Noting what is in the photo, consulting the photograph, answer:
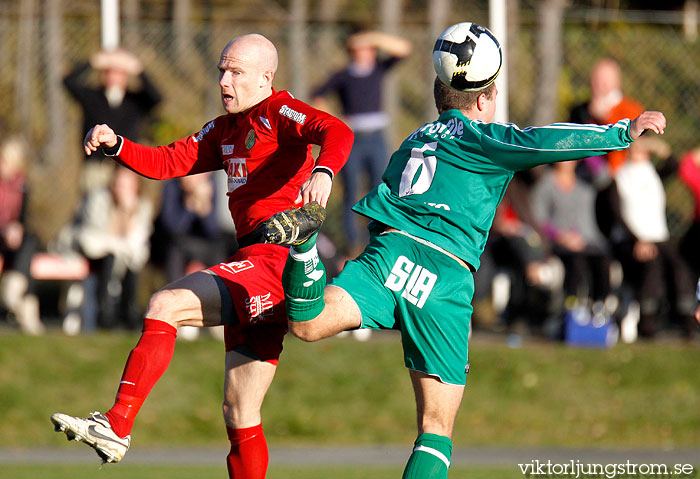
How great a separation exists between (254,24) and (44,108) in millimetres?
2806

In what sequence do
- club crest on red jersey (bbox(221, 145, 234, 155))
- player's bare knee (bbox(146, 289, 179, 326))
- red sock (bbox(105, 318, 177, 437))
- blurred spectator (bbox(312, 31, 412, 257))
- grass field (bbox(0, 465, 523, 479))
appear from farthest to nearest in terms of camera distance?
blurred spectator (bbox(312, 31, 412, 257)) → grass field (bbox(0, 465, 523, 479)) → club crest on red jersey (bbox(221, 145, 234, 155)) → player's bare knee (bbox(146, 289, 179, 326)) → red sock (bbox(105, 318, 177, 437))

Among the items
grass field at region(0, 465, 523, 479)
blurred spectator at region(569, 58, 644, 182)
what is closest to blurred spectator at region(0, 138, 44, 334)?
grass field at region(0, 465, 523, 479)

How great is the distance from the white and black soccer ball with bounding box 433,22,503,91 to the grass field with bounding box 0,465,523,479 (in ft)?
11.6

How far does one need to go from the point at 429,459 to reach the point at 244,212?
1.50 meters

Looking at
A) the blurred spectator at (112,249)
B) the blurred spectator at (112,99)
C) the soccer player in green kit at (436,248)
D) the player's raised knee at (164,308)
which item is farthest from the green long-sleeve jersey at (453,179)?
the blurred spectator at (112,99)

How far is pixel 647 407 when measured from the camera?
9.98 meters

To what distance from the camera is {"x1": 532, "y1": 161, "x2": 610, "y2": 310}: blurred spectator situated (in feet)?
36.1

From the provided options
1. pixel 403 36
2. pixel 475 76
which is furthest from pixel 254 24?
pixel 475 76

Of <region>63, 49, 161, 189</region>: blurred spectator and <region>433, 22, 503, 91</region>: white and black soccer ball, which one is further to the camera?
<region>63, 49, 161, 189</region>: blurred spectator

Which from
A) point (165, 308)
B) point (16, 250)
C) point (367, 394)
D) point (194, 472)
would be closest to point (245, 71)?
point (165, 308)

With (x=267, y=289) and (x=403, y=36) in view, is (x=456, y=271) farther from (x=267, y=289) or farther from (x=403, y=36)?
(x=403, y=36)

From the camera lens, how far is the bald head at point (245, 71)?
17.6 feet

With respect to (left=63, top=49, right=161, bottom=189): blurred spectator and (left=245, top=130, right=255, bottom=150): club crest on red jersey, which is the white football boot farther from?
(left=63, top=49, right=161, bottom=189): blurred spectator

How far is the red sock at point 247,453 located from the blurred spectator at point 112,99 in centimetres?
615
